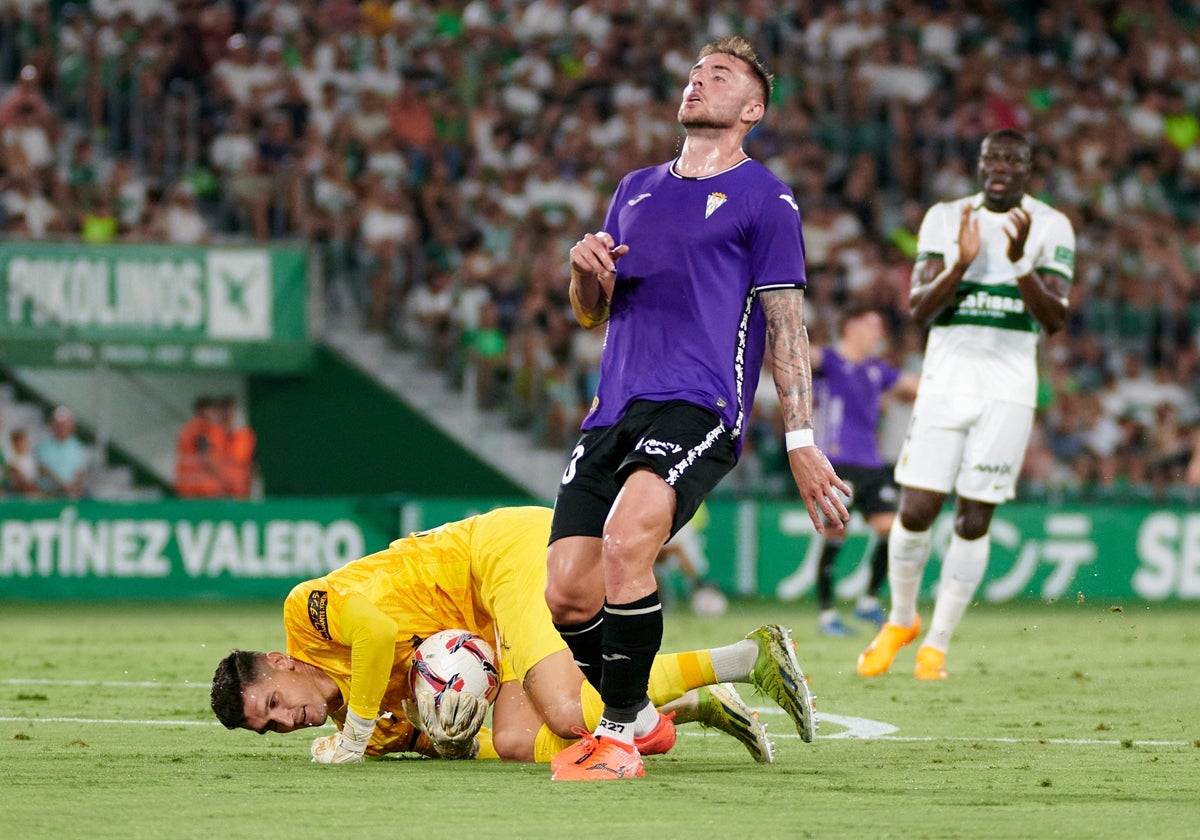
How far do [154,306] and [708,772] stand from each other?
12429 millimetres

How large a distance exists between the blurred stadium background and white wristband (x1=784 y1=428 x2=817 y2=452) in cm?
1137

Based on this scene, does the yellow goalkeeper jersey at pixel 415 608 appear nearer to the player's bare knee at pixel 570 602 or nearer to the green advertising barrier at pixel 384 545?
the player's bare knee at pixel 570 602

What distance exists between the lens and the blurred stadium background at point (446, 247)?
57.1ft

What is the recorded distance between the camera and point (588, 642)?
6281mm

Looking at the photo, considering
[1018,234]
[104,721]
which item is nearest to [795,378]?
[104,721]

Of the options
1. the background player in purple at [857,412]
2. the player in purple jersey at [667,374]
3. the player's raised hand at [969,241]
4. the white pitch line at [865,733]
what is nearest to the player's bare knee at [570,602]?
the player in purple jersey at [667,374]

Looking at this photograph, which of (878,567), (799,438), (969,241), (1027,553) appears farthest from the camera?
(1027,553)

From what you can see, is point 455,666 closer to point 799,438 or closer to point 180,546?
point 799,438

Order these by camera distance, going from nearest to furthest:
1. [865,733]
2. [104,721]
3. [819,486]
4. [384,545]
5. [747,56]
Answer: [819,486], [747,56], [865,733], [104,721], [384,545]

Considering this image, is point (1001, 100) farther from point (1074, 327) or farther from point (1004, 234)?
point (1004, 234)

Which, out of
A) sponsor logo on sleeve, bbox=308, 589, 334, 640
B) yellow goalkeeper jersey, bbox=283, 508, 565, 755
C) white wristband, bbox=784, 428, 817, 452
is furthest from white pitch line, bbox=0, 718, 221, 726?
white wristband, bbox=784, 428, 817, 452

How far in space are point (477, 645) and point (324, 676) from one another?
0.57 meters

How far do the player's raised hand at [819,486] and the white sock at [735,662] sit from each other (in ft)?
2.67

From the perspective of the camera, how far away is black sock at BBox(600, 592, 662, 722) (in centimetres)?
588
